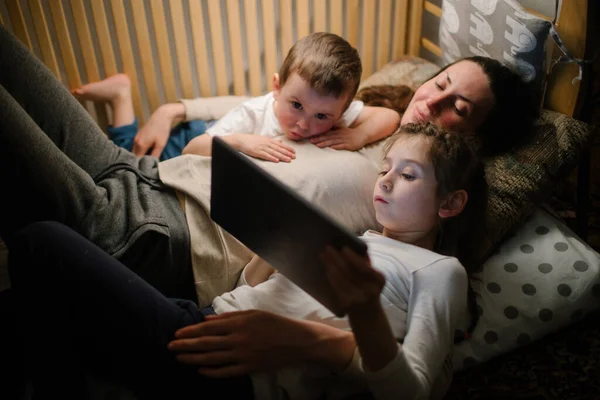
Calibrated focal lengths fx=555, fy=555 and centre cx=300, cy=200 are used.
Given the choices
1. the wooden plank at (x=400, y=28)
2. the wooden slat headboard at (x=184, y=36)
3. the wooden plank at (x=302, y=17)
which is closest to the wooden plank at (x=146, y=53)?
the wooden slat headboard at (x=184, y=36)

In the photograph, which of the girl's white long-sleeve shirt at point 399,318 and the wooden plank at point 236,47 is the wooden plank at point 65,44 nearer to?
the wooden plank at point 236,47

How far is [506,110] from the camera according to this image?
4.46 ft

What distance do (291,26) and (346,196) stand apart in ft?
2.69

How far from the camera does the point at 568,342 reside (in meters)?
1.30

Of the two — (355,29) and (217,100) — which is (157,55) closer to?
(217,100)

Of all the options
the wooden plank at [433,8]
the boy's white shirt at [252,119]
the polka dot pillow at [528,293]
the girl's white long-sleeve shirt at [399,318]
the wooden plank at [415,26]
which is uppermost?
the wooden plank at [433,8]

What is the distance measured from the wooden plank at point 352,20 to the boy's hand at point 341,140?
0.63 metres

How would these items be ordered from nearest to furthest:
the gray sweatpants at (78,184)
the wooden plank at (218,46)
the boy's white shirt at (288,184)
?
the gray sweatpants at (78,184)
the boy's white shirt at (288,184)
the wooden plank at (218,46)

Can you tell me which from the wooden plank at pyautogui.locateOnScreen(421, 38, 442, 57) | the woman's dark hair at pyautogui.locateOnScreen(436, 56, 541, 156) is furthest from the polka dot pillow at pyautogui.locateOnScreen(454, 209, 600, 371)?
the wooden plank at pyautogui.locateOnScreen(421, 38, 442, 57)

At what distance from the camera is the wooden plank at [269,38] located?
1750 mm

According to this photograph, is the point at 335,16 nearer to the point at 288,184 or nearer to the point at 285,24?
the point at 285,24

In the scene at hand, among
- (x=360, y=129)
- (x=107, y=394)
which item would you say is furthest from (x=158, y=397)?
(x=360, y=129)

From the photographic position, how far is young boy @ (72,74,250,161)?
162cm

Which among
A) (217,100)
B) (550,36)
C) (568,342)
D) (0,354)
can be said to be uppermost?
(550,36)
